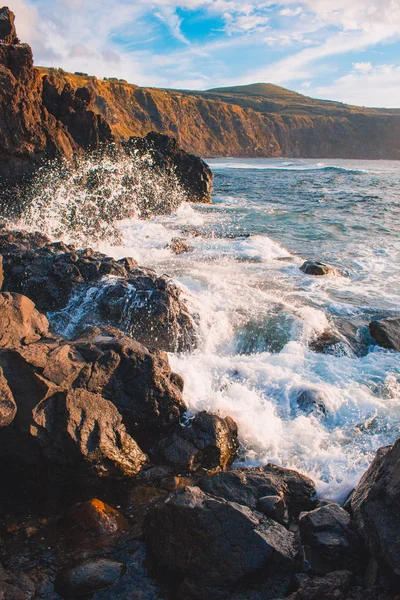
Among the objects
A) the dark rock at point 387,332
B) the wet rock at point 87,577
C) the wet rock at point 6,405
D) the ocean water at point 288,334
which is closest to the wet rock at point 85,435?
the wet rock at point 6,405

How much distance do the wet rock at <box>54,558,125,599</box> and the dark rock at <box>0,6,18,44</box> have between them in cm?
2016

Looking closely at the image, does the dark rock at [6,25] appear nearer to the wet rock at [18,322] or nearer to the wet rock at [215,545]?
the wet rock at [18,322]

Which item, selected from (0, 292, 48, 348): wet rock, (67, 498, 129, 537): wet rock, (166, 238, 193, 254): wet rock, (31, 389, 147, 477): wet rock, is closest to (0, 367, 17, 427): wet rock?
(31, 389, 147, 477): wet rock

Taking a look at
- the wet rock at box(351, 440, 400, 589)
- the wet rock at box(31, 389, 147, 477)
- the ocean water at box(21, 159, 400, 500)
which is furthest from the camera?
the ocean water at box(21, 159, 400, 500)

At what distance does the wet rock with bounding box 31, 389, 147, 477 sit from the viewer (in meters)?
5.14

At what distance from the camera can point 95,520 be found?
4.74 m

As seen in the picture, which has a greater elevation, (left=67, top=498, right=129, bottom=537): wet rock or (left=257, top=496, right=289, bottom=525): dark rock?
(left=257, top=496, right=289, bottom=525): dark rock

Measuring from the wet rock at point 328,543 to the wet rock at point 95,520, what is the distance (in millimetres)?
1983

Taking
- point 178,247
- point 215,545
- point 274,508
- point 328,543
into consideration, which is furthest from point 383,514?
point 178,247

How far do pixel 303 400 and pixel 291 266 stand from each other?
8.10m

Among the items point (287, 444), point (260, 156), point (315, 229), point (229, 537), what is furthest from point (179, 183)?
point (260, 156)

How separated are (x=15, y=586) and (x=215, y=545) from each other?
184cm

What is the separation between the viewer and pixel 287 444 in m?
6.45

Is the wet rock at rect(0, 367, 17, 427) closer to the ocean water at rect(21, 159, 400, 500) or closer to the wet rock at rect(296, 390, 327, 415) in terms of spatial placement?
the ocean water at rect(21, 159, 400, 500)
